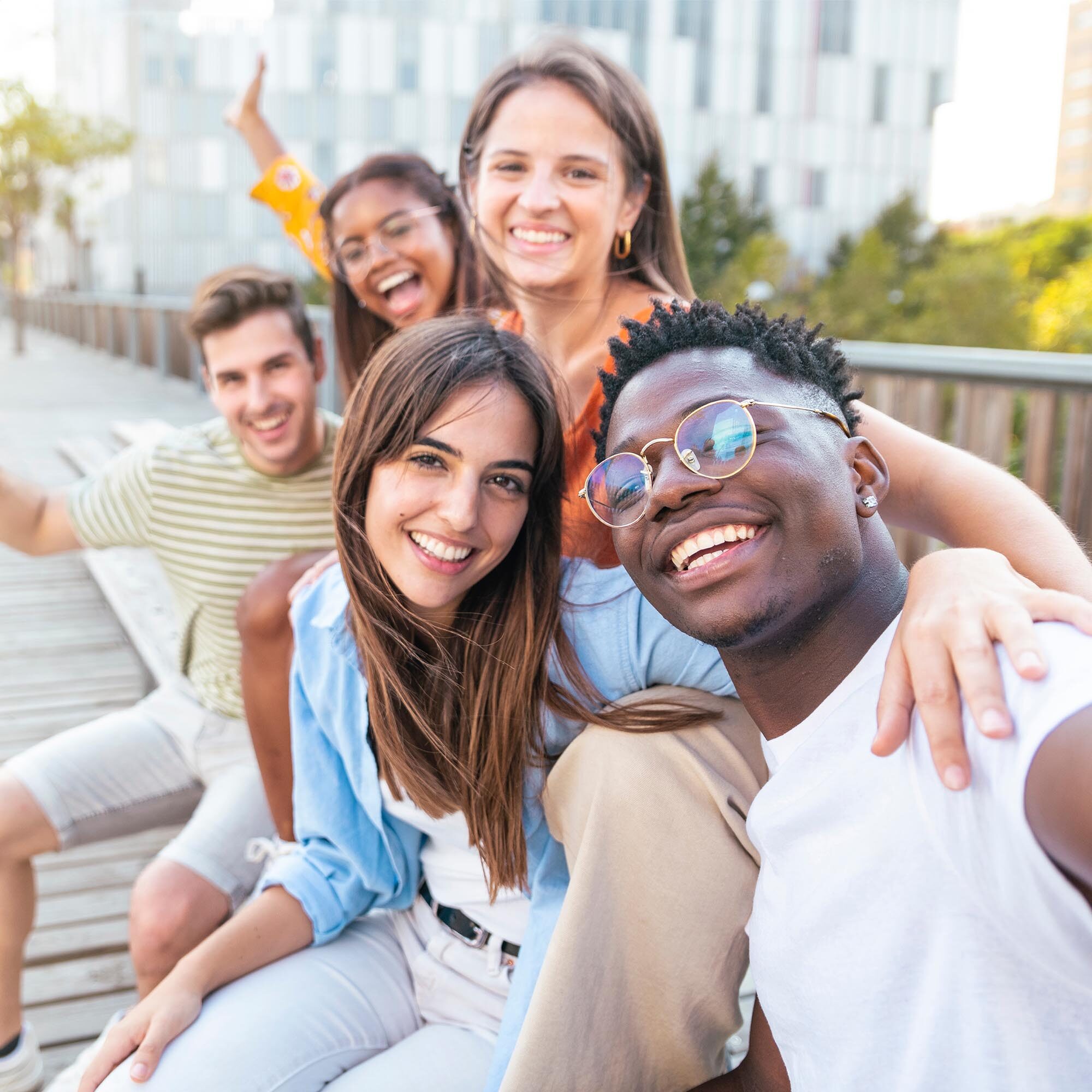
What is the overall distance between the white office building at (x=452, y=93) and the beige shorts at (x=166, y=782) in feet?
133

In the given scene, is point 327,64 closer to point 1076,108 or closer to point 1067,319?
point 1067,319

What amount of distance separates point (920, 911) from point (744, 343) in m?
0.73

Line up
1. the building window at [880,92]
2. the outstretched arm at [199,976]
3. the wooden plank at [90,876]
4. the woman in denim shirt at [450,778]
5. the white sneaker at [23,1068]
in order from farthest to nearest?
the building window at [880,92]
the wooden plank at [90,876]
the white sneaker at [23,1068]
the outstretched arm at [199,976]
the woman in denim shirt at [450,778]

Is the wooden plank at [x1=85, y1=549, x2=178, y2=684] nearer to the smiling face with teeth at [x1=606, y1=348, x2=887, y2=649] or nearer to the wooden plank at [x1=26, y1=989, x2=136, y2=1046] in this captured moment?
the wooden plank at [x1=26, y1=989, x2=136, y2=1046]

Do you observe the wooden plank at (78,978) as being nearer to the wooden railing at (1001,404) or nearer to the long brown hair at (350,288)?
the long brown hair at (350,288)

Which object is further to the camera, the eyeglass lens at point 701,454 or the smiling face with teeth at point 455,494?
the smiling face with teeth at point 455,494

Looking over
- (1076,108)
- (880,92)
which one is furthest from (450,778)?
(1076,108)

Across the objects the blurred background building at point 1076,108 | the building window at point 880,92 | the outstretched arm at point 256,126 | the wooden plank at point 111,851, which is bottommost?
the wooden plank at point 111,851

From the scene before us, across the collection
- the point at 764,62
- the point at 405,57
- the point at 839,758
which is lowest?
the point at 839,758

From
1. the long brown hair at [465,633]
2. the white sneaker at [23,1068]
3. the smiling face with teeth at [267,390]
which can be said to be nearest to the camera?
the long brown hair at [465,633]

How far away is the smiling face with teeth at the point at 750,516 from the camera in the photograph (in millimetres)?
1344

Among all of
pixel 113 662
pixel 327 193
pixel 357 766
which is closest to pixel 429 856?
pixel 357 766

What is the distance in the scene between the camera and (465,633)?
6.80ft

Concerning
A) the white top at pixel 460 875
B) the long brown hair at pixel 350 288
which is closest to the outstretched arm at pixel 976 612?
the white top at pixel 460 875
